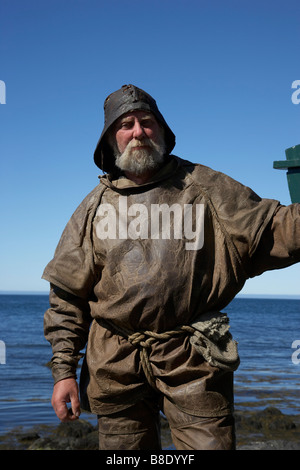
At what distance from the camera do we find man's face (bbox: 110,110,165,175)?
3.19 meters

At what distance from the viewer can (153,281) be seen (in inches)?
115

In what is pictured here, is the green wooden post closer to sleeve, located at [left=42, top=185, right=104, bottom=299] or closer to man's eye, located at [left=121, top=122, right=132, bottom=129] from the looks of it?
man's eye, located at [left=121, top=122, right=132, bottom=129]

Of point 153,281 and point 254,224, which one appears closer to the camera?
point 153,281

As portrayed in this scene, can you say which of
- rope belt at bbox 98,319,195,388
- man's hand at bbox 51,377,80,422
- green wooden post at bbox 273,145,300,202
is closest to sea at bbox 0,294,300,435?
man's hand at bbox 51,377,80,422

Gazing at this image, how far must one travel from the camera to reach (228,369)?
297 cm

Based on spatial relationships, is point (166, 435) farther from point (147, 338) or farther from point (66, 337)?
point (147, 338)

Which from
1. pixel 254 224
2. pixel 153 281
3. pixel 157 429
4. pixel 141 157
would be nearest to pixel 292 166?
pixel 254 224

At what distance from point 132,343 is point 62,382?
50cm

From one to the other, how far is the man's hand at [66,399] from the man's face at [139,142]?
1.29 m

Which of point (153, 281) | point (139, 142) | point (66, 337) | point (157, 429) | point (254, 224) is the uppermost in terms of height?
point (139, 142)

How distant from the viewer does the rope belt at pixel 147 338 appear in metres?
2.98

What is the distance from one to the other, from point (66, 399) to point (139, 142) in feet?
5.05

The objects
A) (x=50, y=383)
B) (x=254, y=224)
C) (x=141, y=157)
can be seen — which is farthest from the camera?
(x=50, y=383)

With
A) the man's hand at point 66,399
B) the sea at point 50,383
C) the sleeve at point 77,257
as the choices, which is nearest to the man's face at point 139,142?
the sleeve at point 77,257
